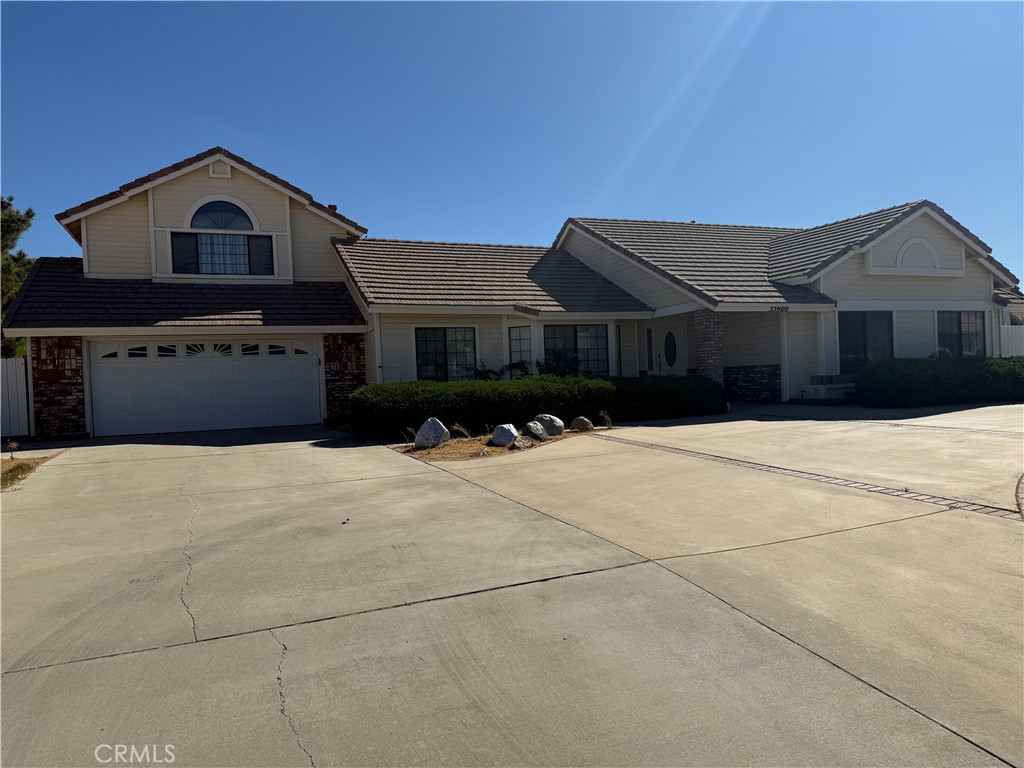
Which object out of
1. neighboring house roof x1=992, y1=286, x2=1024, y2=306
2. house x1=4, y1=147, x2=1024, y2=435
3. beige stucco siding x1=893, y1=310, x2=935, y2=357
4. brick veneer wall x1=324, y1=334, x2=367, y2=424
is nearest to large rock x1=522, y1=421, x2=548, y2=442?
house x1=4, y1=147, x2=1024, y2=435

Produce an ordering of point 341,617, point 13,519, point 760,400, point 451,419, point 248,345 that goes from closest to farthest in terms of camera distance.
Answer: point 341,617
point 13,519
point 451,419
point 248,345
point 760,400

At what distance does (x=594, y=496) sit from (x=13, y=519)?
21.0 feet

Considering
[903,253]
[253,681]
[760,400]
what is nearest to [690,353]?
[760,400]

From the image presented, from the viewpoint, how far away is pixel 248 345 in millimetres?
17516

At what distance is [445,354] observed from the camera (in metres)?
18.2

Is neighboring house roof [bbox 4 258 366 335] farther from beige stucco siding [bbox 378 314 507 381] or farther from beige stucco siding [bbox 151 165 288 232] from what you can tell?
beige stucco siding [bbox 151 165 288 232]

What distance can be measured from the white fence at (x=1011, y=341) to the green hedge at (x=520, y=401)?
11.9m

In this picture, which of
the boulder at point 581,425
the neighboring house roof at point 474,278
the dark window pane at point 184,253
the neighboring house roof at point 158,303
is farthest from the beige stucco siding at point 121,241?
the boulder at point 581,425

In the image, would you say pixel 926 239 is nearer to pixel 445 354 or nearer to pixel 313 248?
pixel 445 354

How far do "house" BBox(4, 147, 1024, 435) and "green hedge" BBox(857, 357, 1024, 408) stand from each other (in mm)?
1773

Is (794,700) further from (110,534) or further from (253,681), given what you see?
(110,534)

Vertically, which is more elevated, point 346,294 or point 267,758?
point 346,294

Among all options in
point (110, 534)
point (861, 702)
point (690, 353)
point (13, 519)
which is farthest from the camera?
point (690, 353)

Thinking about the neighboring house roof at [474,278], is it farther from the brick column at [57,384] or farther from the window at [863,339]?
the brick column at [57,384]
